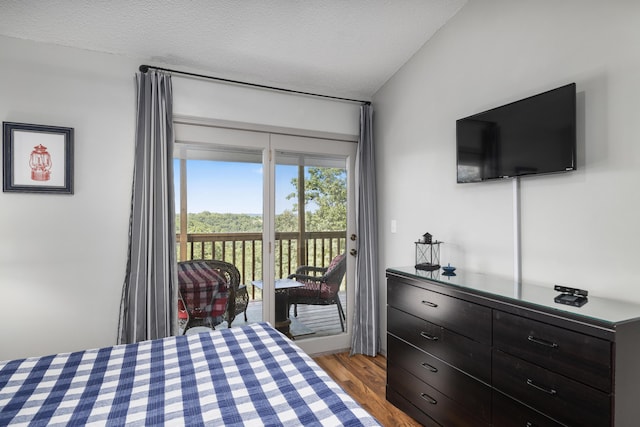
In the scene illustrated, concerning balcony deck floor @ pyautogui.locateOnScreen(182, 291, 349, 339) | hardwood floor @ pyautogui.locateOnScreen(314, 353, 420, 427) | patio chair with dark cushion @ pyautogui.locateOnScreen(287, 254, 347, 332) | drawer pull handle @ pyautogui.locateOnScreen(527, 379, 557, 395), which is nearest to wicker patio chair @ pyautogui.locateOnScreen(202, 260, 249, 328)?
balcony deck floor @ pyautogui.locateOnScreen(182, 291, 349, 339)

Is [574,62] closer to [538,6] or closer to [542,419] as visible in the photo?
[538,6]

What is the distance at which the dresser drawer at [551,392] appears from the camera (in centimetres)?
140

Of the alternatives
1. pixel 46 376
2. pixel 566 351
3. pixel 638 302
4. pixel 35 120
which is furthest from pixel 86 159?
pixel 638 302

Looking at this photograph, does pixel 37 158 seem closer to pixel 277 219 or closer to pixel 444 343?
pixel 277 219

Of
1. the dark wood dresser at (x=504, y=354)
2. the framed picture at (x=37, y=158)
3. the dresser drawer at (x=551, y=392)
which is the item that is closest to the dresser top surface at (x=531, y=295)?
the dark wood dresser at (x=504, y=354)

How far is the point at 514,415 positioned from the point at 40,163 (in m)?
3.28

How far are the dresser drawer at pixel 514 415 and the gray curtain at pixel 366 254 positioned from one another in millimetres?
1709

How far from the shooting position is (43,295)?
2463mm

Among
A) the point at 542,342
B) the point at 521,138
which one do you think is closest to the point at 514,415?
the point at 542,342

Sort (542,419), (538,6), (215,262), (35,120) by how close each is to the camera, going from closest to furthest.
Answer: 1. (542,419)
2. (538,6)
3. (35,120)
4. (215,262)

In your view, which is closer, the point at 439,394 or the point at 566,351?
the point at 566,351

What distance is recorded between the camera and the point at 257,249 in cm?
325

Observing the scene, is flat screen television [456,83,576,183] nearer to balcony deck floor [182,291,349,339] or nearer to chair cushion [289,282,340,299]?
chair cushion [289,282,340,299]

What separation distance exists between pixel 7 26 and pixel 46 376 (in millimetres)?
2259
